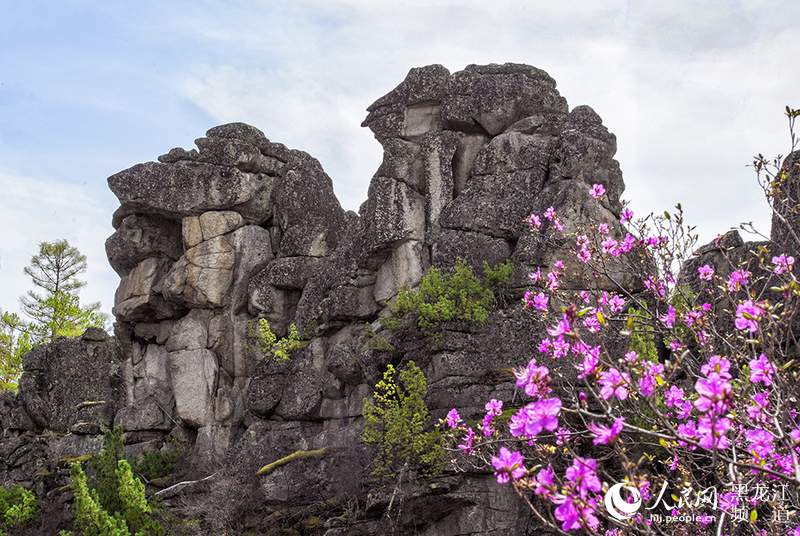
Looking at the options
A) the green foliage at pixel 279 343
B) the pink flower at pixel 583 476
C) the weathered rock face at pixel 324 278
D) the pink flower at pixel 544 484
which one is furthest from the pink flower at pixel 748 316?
the green foliage at pixel 279 343

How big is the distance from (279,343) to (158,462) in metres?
5.20

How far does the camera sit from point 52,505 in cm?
2658

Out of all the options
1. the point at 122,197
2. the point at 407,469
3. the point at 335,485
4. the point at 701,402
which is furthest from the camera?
the point at 122,197

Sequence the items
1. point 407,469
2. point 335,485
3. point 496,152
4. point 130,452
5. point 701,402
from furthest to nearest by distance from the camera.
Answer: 1. point 130,452
2. point 496,152
3. point 335,485
4. point 407,469
5. point 701,402

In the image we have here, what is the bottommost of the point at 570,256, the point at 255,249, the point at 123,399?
the point at 123,399

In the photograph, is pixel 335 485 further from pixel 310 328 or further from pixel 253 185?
pixel 253 185

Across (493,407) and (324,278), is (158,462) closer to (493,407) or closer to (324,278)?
(324,278)

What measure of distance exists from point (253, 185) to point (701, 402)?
26.1 m

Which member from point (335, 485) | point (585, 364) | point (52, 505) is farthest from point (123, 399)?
point (585, 364)

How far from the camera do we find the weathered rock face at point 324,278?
843 inches

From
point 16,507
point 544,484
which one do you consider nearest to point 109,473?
point 16,507

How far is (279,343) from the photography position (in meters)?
26.7

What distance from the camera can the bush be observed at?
71.1 ft

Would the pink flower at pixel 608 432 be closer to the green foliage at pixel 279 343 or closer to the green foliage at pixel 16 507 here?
the green foliage at pixel 279 343
